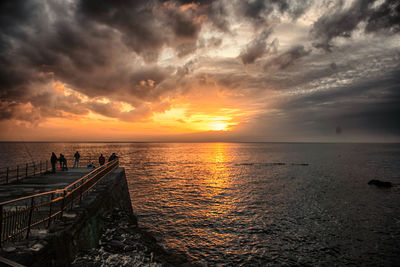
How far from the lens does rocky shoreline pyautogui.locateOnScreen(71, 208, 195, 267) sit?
8.16 metres

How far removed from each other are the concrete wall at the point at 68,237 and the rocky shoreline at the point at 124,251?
1.24ft

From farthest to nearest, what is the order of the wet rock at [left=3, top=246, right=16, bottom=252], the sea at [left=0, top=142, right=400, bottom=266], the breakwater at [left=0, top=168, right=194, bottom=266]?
1. the sea at [left=0, top=142, right=400, bottom=266]
2. the breakwater at [left=0, top=168, right=194, bottom=266]
3. the wet rock at [left=3, top=246, right=16, bottom=252]

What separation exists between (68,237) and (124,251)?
325cm

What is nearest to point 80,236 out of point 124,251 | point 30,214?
point 124,251

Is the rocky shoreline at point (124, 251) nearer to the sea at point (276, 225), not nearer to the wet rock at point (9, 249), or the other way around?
the sea at point (276, 225)

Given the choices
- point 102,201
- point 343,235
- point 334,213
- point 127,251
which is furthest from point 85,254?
point 334,213

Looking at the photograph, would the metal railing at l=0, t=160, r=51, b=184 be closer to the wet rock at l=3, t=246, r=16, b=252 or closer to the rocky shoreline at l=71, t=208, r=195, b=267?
the rocky shoreline at l=71, t=208, r=195, b=267

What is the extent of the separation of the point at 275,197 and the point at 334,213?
6.17 meters

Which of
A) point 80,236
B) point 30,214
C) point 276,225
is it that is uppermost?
point 30,214

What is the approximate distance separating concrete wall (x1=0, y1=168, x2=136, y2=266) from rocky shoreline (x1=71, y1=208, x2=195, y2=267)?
14.8 inches

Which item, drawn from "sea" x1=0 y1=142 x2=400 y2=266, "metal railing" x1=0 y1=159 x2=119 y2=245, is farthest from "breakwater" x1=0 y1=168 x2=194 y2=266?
"sea" x1=0 y1=142 x2=400 y2=266

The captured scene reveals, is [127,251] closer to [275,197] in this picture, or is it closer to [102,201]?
[102,201]

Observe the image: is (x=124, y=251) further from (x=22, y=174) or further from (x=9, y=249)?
(x=22, y=174)

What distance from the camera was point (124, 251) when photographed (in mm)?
9352
